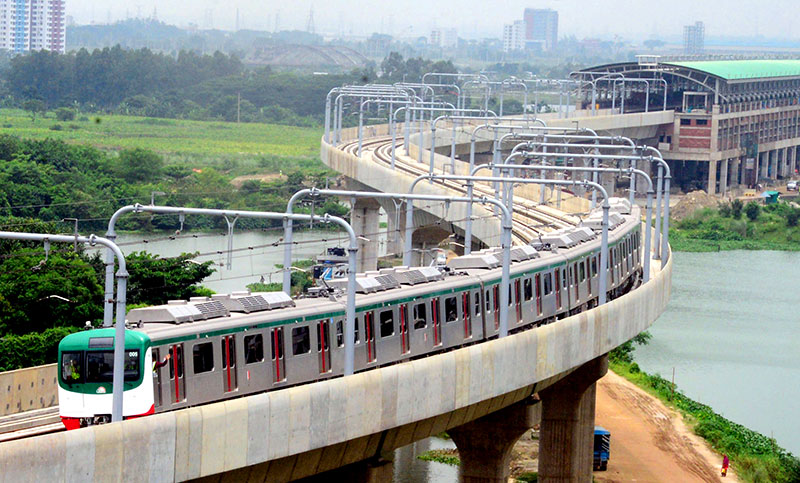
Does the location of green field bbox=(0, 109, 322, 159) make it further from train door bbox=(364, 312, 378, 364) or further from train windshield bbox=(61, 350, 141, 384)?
train windshield bbox=(61, 350, 141, 384)

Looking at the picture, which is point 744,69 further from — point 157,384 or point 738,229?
point 157,384

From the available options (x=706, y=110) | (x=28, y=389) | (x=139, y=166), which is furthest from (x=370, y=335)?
(x=706, y=110)

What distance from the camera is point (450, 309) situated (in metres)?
29.3

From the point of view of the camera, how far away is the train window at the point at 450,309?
95.4ft

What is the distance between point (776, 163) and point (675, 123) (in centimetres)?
2357

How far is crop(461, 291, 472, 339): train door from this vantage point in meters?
29.7

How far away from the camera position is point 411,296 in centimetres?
2777

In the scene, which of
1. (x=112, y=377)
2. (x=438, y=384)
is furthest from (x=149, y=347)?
(x=438, y=384)

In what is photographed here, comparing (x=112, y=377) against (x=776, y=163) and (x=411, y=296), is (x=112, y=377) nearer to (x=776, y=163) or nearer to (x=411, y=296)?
(x=411, y=296)

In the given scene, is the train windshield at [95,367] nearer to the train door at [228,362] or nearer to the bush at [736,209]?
the train door at [228,362]

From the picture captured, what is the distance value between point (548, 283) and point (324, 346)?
10.0 m

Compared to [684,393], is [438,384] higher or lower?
higher

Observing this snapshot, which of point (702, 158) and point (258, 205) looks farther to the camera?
point (702, 158)

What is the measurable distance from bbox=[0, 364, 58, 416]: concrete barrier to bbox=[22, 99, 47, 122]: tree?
119628 mm
